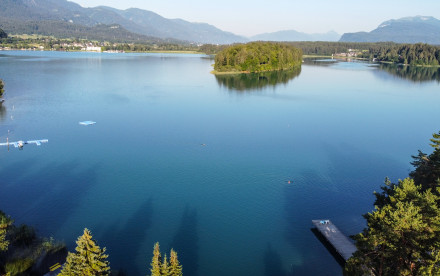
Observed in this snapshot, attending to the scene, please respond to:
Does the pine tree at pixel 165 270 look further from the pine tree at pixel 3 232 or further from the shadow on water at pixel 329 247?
the shadow on water at pixel 329 247

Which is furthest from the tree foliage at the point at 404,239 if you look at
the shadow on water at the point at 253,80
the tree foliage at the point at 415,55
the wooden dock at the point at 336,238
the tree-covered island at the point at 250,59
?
the tree foliage at the point at 415,55

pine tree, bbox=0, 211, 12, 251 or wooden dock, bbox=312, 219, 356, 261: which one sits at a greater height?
pine tree, bbox=0, 211, 12, 251

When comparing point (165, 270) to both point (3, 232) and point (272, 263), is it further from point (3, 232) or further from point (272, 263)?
point (3, 232)

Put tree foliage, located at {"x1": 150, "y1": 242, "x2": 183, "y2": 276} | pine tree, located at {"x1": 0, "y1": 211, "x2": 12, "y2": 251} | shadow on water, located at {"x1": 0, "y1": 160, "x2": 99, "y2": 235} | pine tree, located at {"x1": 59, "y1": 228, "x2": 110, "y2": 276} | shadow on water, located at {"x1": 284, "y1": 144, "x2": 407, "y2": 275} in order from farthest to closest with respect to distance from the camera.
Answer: shadow on water, located at {"x1": 0, "y1": 160, "x2": 99, "y2": 235} < shadow on water, located at {"x1": 284, "y1": 144, "x2": 407, "y2": 275} < pine tree, located at {"x1": 0, "y1": 211, "x2": 12, "y2": 251} < pine tree, located at {"x1": 59, "y1": 228, "x2": 110, "y2": 276} < tree foliage, located at {"x1": 150, "y1": 242, "x2": 183, "y2": 276}

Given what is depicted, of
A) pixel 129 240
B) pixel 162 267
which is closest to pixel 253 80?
pixel 129 240

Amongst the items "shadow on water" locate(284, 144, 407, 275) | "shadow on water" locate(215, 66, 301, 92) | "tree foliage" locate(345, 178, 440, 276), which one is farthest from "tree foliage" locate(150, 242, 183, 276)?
"shadow on water" locate(215, 66, 301, 92)

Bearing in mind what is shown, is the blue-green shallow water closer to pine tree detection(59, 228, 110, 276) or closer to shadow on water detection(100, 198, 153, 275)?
shadow on water detection(100, 198, 153, 275)
